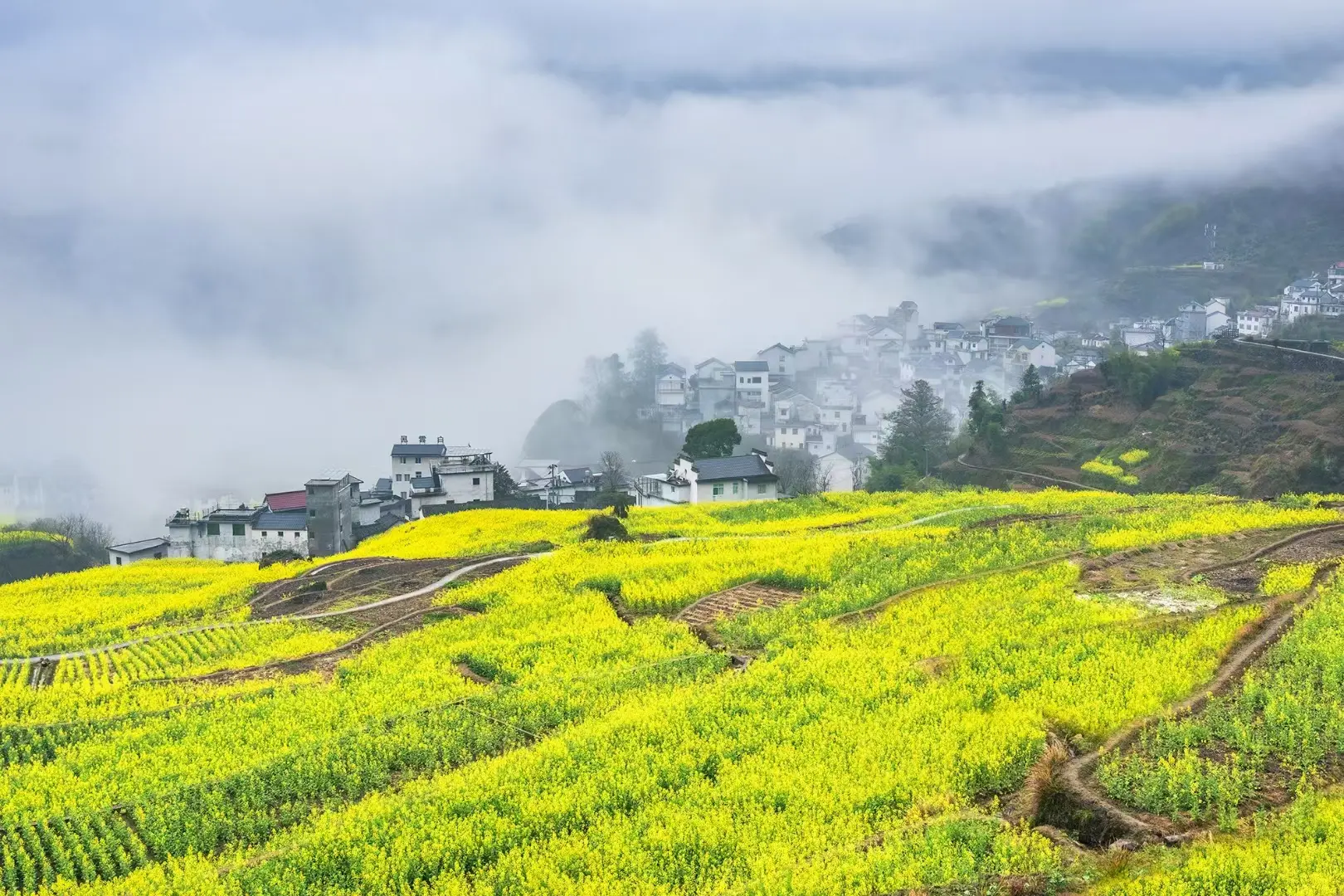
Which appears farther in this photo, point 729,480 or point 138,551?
point 138,551

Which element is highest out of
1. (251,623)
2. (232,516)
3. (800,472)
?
(800,472)

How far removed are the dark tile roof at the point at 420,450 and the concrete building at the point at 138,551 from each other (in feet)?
72.1

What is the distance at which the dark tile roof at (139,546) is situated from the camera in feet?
251

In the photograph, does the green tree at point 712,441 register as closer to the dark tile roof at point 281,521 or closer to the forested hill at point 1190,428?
the forested hill at point 1190,428

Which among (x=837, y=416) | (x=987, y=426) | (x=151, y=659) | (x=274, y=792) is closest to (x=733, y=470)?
(x=987, y=426)

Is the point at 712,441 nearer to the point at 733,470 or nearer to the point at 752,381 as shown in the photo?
the point at 733,470

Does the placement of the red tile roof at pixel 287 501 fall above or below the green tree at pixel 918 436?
below

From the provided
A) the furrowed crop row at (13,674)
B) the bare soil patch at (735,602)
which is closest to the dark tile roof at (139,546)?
the furrowed crop row at (13,674)

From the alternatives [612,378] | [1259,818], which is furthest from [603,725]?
[612,378]

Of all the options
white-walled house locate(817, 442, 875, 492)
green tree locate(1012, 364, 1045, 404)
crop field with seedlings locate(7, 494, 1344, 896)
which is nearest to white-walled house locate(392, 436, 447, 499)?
white-walled house locate(817, 442, 875, 492)

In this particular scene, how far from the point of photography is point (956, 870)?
1184 centimetres

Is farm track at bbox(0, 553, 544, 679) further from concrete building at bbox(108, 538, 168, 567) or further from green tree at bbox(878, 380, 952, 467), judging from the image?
Result: green tree at bbox(878, 380, 952, 467)

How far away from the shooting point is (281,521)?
80.9 m

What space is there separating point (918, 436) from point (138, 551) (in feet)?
213
